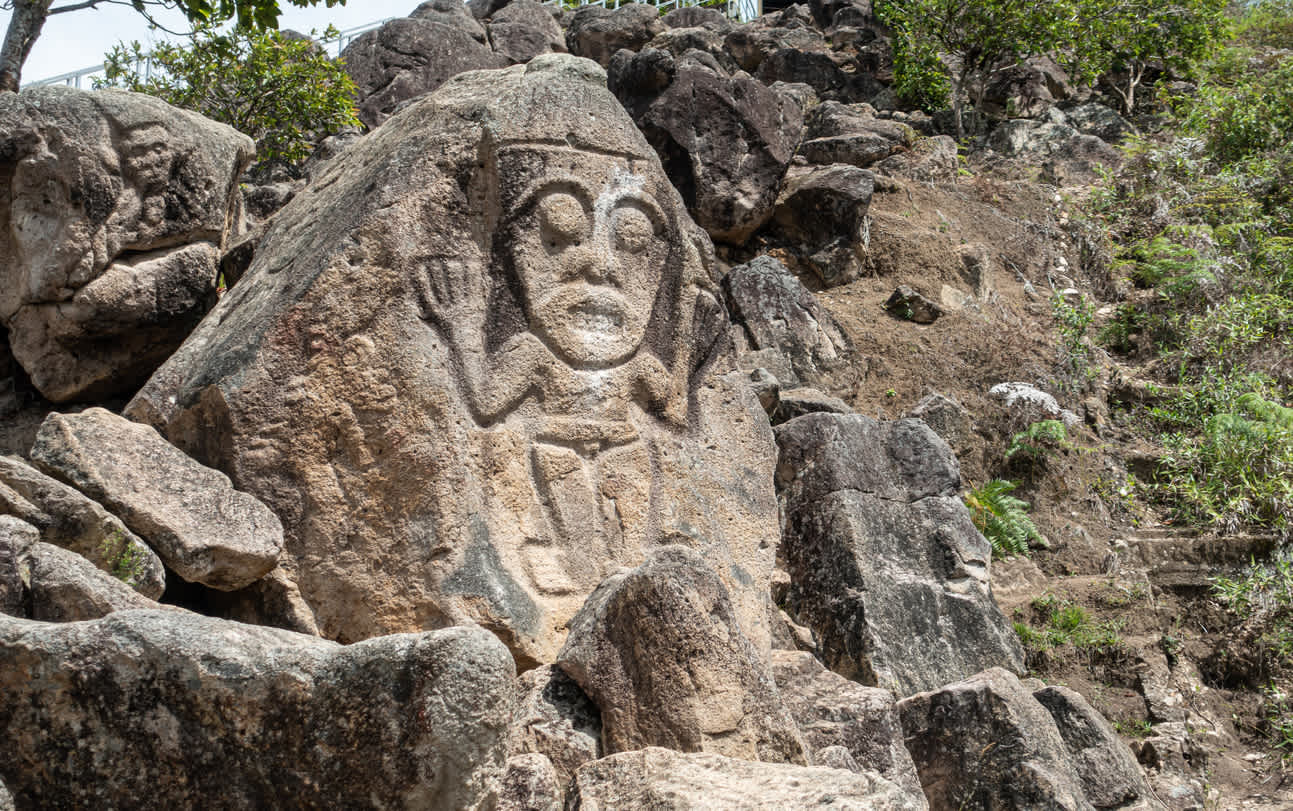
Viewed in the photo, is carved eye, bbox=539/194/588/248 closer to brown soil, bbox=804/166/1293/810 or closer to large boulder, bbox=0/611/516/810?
Answer: large boulder, bbox=0/611/516/810

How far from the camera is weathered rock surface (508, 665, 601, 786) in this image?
15.7ft

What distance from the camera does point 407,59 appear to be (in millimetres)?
18688

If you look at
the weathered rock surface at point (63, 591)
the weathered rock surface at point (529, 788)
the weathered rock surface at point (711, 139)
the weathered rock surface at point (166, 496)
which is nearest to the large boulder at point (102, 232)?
the weathered rock surface at point (166, 496)

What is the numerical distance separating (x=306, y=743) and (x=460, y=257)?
325 centimetres

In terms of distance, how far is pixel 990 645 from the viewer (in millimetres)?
7914

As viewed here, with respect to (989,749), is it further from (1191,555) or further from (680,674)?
(1191,555)

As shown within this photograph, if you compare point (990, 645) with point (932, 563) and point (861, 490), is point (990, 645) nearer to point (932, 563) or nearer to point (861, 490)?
point (932, 563)

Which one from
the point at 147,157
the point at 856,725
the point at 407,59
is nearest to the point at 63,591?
the point at 856,725

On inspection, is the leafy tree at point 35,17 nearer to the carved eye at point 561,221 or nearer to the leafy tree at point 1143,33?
the carved eye at point 561,221

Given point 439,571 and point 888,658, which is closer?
point 439,571

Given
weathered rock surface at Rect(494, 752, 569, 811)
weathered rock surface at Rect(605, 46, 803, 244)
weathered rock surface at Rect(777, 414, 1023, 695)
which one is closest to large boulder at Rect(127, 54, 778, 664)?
weathered rock surface at Rect(777, 414, 1023, 695)

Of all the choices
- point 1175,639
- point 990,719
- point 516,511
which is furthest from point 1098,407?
point 516,511

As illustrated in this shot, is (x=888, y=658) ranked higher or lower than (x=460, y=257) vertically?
lower

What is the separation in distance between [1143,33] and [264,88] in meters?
13.6
